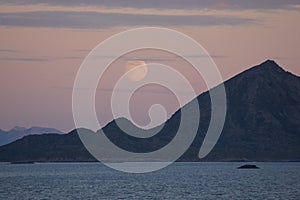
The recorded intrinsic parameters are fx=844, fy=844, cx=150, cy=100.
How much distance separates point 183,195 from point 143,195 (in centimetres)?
634

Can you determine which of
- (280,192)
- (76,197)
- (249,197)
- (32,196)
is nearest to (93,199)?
(76,197)

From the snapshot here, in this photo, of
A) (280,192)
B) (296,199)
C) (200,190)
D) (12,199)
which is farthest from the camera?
(200,190)

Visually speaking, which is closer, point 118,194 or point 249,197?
point 249,197

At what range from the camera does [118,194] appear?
452ft

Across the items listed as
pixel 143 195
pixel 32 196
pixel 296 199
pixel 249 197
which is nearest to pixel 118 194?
pixel 143 195

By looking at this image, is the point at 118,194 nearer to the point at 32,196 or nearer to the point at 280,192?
the point at 32,196

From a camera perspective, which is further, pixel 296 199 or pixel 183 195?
pixel 183 195

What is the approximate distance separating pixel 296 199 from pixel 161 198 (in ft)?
66.0

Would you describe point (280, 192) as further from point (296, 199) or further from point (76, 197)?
point (76, 197)

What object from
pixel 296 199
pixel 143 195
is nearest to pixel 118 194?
pixel 143 195

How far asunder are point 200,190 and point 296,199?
29924 millimetres

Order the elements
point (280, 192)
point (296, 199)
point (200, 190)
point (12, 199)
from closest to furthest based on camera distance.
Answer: point (296, 199), point (12, 199), point (280, 192), point (200, 190)

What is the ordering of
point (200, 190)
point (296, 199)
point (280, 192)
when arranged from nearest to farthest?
point (296, 199) → point (280, 192) → point (200, 190)

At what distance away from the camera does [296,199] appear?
121 meters
